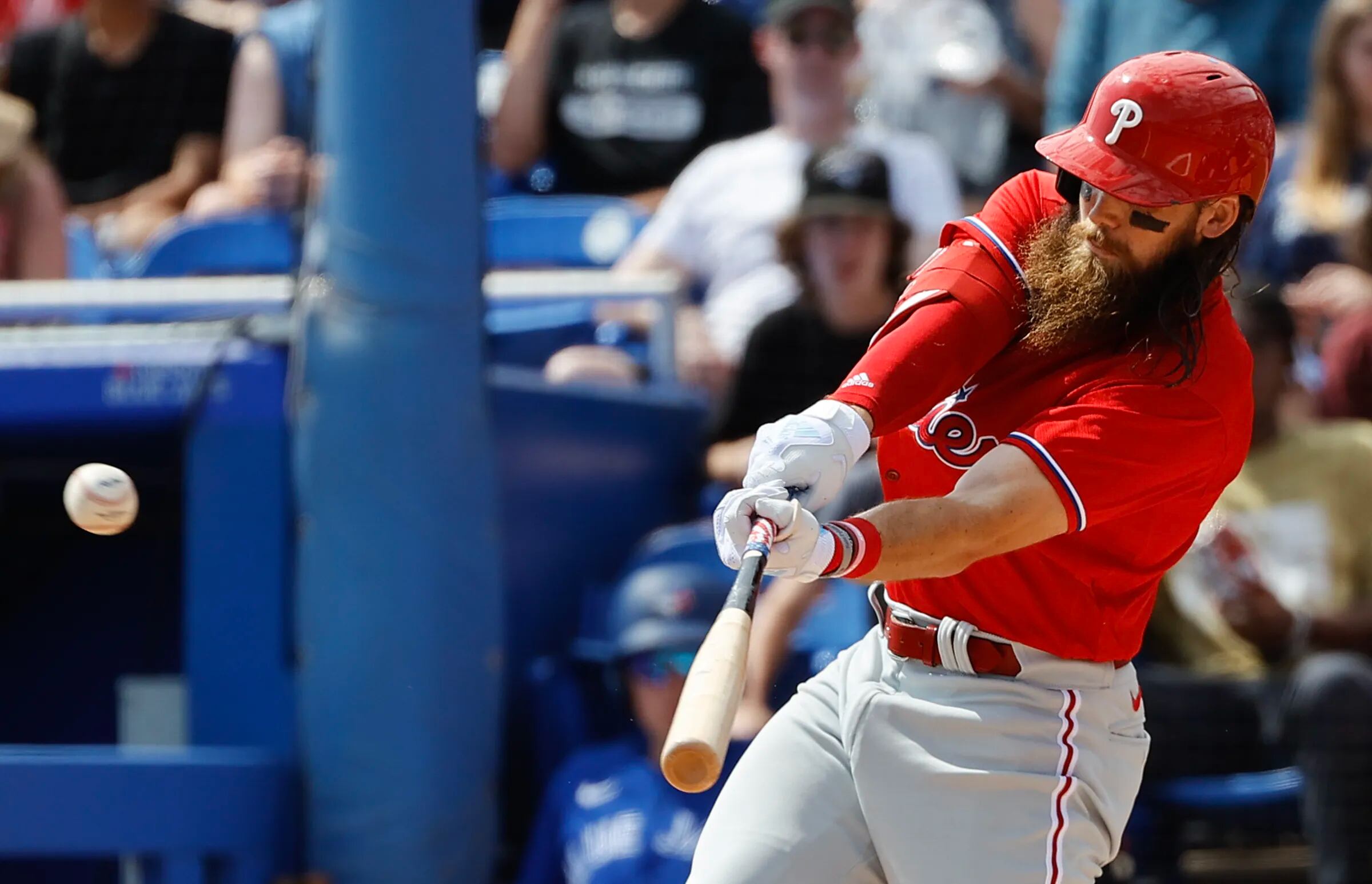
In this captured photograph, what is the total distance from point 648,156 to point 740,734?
2113mm

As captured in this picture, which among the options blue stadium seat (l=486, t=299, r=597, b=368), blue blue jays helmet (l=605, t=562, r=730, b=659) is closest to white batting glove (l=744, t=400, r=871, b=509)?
blue blue jays helmet (l=605, t=562, r=730, b=659)

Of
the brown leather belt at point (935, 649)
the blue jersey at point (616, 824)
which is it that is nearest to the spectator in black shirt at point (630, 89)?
the blue jersey at point (616, 824)

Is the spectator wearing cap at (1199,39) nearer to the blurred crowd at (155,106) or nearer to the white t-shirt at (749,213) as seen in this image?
the white t-shirt at (749,213)

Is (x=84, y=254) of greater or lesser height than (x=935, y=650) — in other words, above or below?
above

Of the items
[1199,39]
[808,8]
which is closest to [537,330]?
[808,8]

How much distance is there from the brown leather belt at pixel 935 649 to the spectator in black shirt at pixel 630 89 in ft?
9.81

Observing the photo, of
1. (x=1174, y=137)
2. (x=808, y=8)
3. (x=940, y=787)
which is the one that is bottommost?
(x=940, y=787)

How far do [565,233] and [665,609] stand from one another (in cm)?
158

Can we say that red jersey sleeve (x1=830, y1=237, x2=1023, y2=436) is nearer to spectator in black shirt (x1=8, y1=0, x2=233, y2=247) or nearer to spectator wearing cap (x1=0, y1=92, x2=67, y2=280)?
spectator wearing cap (x1=0, y1=92, x2=67, y2=280)

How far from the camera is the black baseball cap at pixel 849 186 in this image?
164 inches

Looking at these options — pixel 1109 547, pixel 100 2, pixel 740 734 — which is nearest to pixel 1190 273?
pixel 1109 547

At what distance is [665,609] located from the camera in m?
3.69

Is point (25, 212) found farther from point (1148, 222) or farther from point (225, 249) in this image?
point (1148, 222)

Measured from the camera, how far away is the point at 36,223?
4.55 metres
